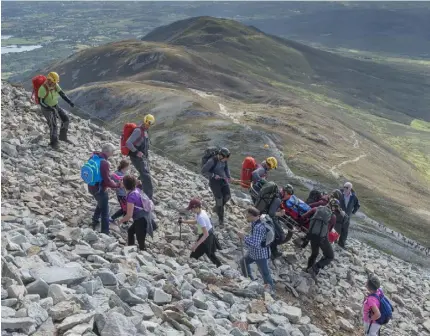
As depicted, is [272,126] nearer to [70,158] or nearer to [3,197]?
[70,158]

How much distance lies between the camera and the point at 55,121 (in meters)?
20.5

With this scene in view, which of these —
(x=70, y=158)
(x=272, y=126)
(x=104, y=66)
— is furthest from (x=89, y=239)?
(x=104, y=66)

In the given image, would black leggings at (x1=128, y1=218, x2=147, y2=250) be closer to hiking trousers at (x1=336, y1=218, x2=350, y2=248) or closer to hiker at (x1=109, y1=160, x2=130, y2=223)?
hiker at (x1=109, y1=160, x2=130, y2=223)

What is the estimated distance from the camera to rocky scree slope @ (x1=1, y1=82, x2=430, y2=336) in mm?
8992

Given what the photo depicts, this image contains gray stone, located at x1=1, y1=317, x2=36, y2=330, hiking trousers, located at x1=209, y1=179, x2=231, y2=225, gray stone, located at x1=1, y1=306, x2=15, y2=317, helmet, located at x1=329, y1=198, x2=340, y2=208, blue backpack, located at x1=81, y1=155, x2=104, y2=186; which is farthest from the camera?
helmet, located at x1=329, y1=198, x2=340, y2=208

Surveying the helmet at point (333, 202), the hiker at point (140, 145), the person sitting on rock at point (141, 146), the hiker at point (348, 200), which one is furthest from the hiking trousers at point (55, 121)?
the hiker at point (348, 200)

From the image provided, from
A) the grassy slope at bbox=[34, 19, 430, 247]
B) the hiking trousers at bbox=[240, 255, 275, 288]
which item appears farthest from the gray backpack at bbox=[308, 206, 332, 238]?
the grassy slope at bbox=[34, 19, 430, 247]

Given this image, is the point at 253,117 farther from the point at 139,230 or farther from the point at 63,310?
the point at 63,310

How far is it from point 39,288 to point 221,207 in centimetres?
1124

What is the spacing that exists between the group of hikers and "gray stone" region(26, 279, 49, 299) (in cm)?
455

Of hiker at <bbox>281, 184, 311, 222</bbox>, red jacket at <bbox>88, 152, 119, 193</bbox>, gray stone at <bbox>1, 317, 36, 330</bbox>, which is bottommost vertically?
hiker at <bbox>281, 184, 311, 222</bbox>

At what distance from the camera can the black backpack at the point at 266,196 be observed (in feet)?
56.2

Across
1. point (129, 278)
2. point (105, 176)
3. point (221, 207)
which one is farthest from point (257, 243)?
point (221, 207)

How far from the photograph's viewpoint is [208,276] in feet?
47.7
